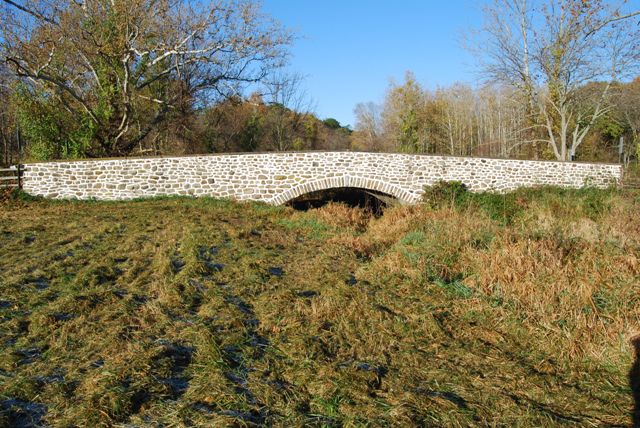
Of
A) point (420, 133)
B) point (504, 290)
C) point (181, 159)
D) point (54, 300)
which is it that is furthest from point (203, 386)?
point (420, 133)

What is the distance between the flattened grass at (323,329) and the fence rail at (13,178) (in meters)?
7.36

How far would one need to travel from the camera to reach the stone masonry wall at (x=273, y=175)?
44.7 ft

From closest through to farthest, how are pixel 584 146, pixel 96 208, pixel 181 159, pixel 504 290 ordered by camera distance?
pixel 504 290 → pixel 96 208 → pixel 181 159 → pixel 584 146

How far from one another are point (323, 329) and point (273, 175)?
9725 mm

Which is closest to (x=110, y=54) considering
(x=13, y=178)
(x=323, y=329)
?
(x=13, y=178)

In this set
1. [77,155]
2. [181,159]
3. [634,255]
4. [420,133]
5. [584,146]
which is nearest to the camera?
[634,255]

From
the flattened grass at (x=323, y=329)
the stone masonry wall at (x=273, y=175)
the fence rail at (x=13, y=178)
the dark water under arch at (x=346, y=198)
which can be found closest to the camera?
the flattened grass at (x=323, y=329)

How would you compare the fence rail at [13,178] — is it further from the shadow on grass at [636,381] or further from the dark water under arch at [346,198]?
the shadow on grass at [636,381]

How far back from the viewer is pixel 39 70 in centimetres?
1465

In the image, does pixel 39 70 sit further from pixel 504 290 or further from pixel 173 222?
pixel 504 290

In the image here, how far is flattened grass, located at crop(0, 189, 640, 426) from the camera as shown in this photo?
308 centimetres

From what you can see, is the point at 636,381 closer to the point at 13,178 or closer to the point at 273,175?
the point at 273,175

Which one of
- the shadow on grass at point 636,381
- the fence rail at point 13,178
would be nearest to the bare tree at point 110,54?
the fence rail at point 13,178

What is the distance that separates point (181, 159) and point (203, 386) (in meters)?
11.8
